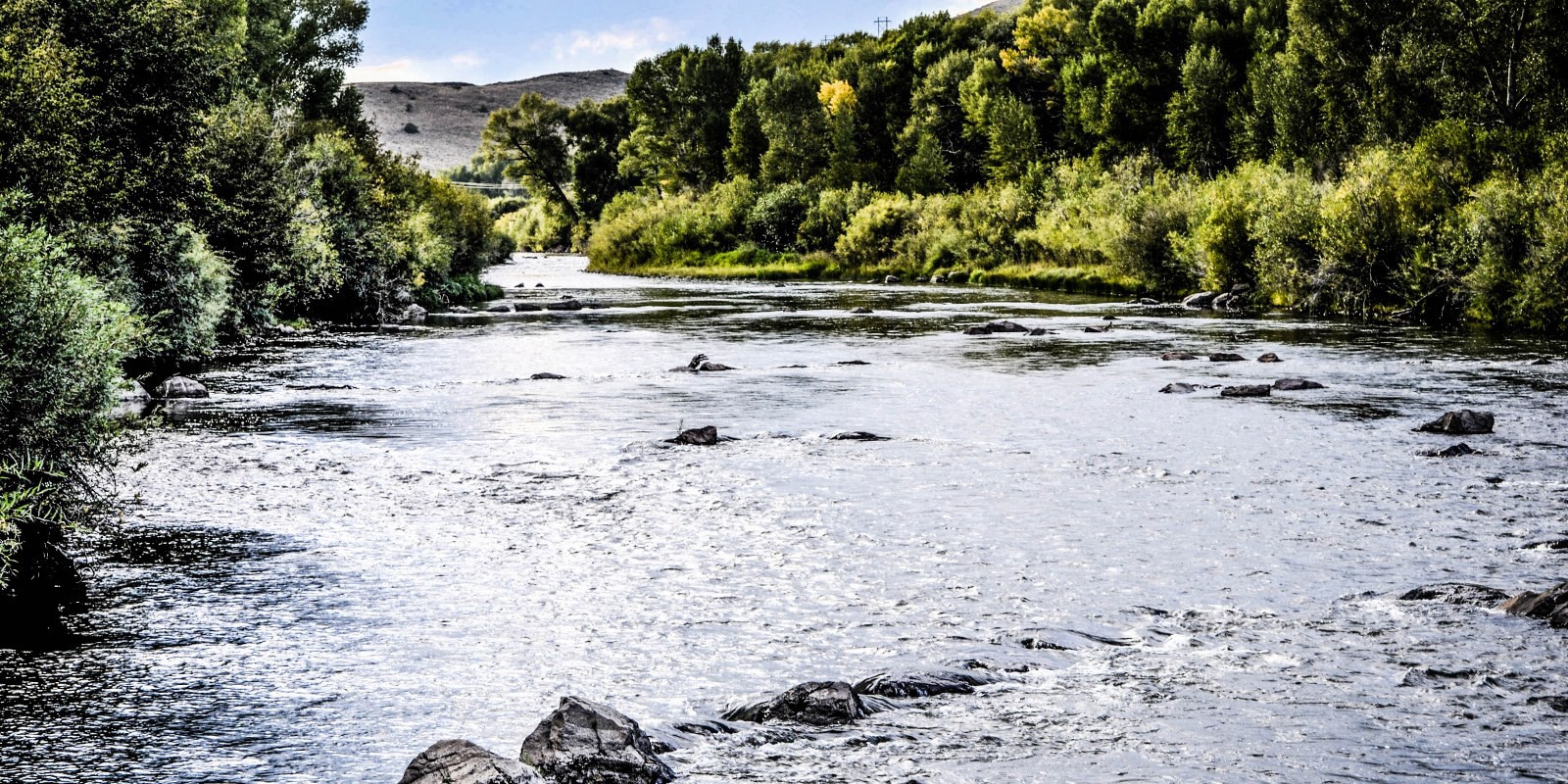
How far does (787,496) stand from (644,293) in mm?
60461

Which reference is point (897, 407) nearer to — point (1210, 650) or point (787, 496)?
point (787, 496)

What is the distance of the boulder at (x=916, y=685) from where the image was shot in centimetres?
1022

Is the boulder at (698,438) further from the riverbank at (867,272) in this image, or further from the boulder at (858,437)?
the riverbank at (867,272)

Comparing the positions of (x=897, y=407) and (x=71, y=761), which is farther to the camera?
(x=897, y=407)

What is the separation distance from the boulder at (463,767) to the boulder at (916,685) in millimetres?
3094

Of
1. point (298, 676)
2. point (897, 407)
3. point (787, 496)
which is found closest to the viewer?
point (298, 676)

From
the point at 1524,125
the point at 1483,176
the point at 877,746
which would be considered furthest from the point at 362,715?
the point at 1524,125

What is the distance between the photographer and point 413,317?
54.7 meters

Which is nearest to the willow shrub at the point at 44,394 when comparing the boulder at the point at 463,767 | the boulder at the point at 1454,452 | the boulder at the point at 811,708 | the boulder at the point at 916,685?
the boulder at the point at 463,767

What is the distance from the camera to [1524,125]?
53469 mm

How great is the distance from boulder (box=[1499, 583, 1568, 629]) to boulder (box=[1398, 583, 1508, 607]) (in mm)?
244

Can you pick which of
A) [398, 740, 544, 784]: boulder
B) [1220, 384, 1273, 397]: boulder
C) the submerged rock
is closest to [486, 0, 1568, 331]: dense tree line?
the submerged rock

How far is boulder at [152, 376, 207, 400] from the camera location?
27.5 m

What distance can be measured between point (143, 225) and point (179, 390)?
15.6ft
